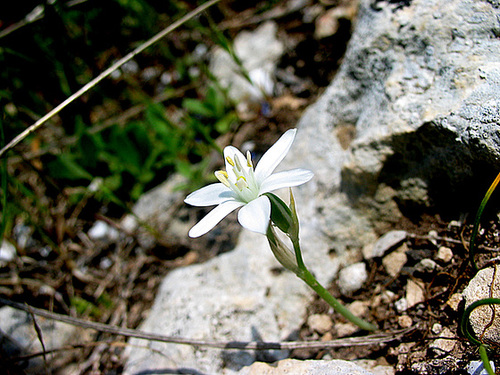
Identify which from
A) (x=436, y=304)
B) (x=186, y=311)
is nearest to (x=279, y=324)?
(x=186, y=311)

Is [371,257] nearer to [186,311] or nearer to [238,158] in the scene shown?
[238,158]

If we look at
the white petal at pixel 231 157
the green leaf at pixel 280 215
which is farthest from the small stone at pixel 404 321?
the white petal at pixel 231 157

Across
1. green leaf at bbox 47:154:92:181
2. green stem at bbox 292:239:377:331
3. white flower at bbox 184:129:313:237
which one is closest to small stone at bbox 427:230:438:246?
green stem at bbox 292:239:377:331

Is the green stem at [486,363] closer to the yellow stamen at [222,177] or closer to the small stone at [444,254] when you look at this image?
the small stone at [444,254]

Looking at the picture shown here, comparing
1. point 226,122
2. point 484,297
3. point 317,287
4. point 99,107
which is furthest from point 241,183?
point 99,107

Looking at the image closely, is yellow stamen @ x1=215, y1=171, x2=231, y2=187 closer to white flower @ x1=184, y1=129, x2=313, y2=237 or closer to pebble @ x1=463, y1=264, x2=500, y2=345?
white flower @ x1=184, y1=129, x2=313, y2=237

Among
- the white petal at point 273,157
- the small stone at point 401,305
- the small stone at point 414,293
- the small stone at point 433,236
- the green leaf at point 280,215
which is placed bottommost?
the small stone at point 401,305
